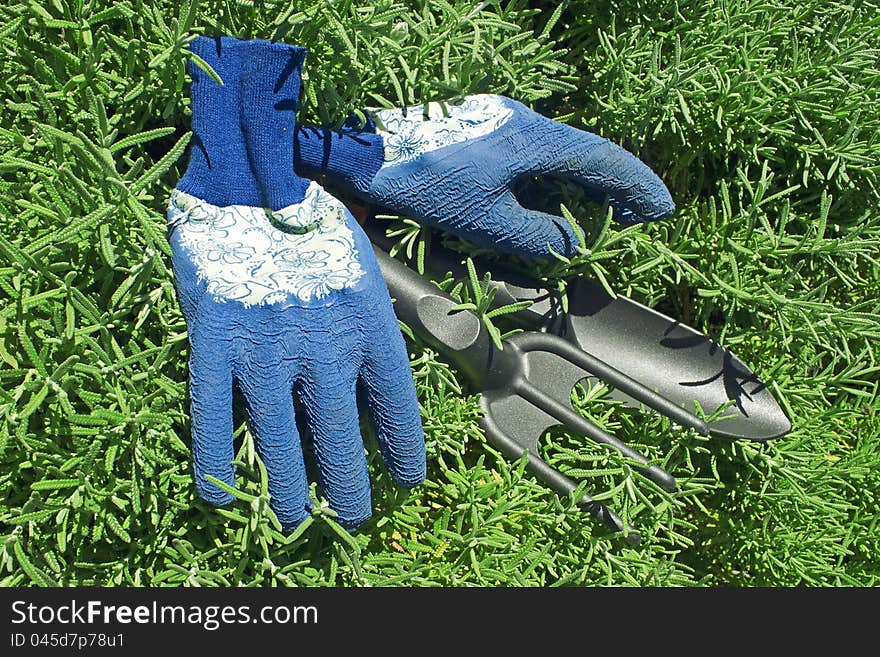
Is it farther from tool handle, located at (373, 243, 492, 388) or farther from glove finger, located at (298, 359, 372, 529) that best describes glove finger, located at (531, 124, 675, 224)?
glove finger, located at (298, 359, 372, 529)

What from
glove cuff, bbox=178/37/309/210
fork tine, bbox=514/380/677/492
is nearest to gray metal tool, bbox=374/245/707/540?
fork tine, bbox=514/380/677/492

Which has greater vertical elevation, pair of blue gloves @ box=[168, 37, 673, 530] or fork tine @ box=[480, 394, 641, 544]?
pair of blue gloves @ box=[168, 37, 673, 530]

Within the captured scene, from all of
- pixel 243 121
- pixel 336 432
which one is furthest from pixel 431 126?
pixel 336 432

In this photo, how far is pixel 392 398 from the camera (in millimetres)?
507

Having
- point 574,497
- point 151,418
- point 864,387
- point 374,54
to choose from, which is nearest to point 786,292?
point 864,387

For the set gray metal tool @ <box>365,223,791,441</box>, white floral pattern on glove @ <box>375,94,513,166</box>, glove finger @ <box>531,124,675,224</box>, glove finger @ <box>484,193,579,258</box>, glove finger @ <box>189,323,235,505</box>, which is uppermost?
white floral pattern on glove @ <box>375,94,513,166</box>

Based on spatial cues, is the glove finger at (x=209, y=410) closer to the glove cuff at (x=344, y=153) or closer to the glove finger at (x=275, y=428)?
the glove finger at (x=275, y=428)

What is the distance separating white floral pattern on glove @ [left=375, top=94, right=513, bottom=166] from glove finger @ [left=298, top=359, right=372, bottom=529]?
0.18 meters

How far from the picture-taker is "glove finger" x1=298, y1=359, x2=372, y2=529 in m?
0.49

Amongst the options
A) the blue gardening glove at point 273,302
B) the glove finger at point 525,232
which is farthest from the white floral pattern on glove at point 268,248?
the glove finger at point 525,232

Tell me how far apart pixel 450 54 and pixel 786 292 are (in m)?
0.39

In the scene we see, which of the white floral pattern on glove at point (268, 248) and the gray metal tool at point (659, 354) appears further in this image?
the gray metal tool at point (659, 354)

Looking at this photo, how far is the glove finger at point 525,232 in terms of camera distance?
549 millimetres

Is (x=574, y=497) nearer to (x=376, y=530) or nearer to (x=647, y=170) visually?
(x=376, y=530)
